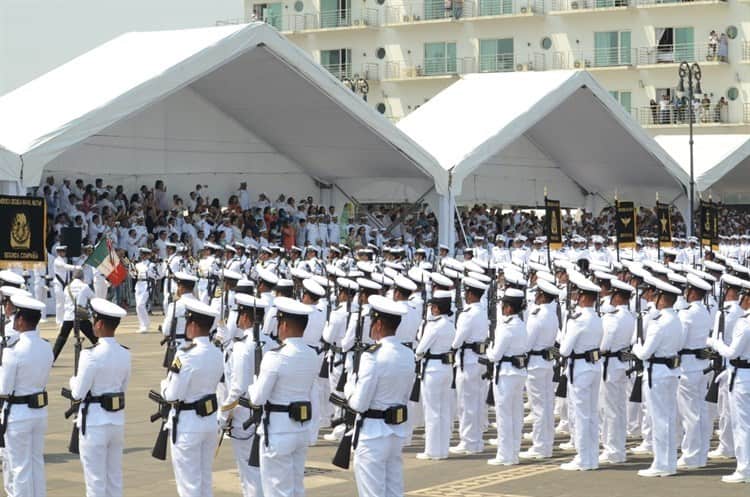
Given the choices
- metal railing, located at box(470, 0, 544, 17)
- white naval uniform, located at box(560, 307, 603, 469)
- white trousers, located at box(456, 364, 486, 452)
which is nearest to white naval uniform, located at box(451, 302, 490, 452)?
white trousers, located at box(456, 364, 486, 452)

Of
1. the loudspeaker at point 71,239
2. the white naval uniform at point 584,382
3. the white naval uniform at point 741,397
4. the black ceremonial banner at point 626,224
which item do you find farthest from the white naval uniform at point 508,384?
the black ceremonial banner at point 626,224

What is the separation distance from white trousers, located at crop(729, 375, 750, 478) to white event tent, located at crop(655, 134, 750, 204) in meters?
27.9

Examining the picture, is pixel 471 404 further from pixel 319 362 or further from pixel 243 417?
pixel 243 417

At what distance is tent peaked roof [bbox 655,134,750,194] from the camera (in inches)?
1751

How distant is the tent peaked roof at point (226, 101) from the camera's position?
28.4 m

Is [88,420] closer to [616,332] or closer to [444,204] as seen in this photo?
[616,332]

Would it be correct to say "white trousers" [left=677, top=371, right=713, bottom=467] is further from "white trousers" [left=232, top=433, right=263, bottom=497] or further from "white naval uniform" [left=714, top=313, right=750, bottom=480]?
"white trousers" [left=232, top=433, right=263, bottom=497]

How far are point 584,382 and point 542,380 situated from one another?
2.47 ft

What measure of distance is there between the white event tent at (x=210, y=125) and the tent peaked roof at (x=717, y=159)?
11044mm

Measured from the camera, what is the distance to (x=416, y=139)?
125ft

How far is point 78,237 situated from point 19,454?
1867 cm

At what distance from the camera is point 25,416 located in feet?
38.5

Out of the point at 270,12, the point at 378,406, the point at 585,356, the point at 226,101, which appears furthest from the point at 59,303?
the point at 270,12

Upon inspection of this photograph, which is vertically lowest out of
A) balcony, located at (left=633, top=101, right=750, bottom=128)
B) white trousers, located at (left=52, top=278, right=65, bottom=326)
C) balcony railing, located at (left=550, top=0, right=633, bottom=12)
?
white trousers, located at (left=52, top=278, right=65, bottom=326)
